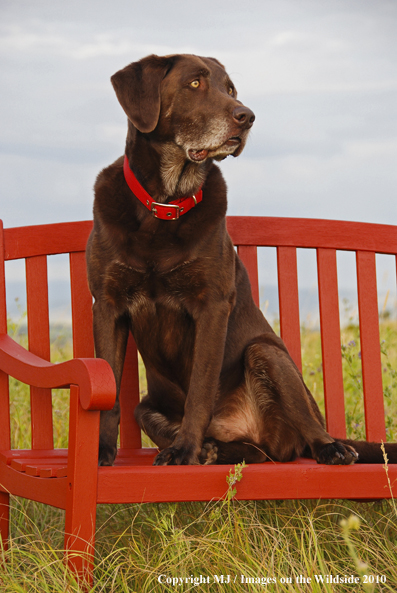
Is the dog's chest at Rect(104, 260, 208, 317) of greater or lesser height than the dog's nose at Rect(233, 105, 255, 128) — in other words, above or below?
below

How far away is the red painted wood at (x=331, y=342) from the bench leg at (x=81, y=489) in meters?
1.38

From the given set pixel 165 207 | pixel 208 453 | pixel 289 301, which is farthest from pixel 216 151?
pixel 208 453

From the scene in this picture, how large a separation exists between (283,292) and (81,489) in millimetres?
1472

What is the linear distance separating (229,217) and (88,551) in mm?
1697

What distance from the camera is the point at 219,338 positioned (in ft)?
7.36

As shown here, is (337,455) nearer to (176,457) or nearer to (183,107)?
(176,457)

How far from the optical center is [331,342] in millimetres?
2922

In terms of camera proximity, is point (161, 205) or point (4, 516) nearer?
point (161, 205)

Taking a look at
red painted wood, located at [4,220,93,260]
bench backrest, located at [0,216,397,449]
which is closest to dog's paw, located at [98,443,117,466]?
bench backrest, located at [0,216,397,449]

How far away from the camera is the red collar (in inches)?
89.4

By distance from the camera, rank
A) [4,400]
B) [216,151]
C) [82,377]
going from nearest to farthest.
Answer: [82,377] < [216,151] < [4,400]

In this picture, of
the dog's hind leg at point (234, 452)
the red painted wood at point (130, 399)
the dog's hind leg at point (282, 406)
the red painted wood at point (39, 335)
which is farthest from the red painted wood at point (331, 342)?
the red painted wood at point (39, 335)

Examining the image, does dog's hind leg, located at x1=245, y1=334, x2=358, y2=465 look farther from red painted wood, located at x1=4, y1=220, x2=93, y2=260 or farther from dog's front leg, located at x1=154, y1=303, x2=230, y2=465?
red painted wood, located at x1=4, y1=220, x2=93, y2=260

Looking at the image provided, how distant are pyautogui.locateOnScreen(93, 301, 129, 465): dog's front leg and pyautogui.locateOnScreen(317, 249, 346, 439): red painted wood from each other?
1022 mm
